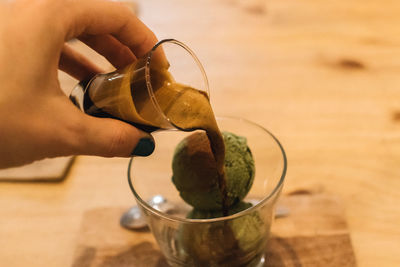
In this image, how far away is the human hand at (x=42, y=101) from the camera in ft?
1.59

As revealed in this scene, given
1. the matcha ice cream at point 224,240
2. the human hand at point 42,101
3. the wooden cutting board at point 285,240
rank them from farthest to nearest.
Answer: the wooden cutting board at point 285,240 < the matcha ice cream at point 224,240 < the human hand at point 42,101

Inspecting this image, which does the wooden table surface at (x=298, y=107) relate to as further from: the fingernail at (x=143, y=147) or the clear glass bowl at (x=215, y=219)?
the fingernail at (x=143, y=147)

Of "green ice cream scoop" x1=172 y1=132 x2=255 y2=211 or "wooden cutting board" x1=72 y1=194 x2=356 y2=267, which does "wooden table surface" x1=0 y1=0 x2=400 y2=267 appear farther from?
"green ice cream scoop" x1=172 y1=132 x2=255 y2=211

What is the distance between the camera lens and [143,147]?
577mm

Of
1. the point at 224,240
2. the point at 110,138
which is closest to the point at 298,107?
the point at 224,240

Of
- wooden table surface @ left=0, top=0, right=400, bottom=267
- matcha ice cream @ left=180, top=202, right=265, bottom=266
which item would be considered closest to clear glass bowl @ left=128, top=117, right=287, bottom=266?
matcha ice cream @ left=180, top=202, right=265, bottom=266

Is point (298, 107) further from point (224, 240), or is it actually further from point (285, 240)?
point (224, 240)

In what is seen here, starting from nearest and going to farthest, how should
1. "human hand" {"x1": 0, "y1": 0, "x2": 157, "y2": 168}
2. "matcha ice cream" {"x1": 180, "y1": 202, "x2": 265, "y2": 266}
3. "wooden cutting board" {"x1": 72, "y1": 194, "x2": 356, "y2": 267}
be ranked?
"human hand" {"x1": 0, "y1": 0, "x2": 157, "y2": 168} < "matcha ice cream" {"x1": 180, "y1": 202, "x2": 265, "y2": 266} < "wooden cutting board" {"x1": 72, "y1": 194, "x2": 356, "y2": 267}

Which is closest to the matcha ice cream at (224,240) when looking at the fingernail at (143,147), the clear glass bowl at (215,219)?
the clear glass bowl at (215,219)

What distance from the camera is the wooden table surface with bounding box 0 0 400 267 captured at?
0.81m

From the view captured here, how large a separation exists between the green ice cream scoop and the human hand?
0.12 meters

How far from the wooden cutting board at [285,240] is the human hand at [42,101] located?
281 mm

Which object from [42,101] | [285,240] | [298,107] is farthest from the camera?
[298,107]

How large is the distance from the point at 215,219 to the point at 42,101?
0.91ft
